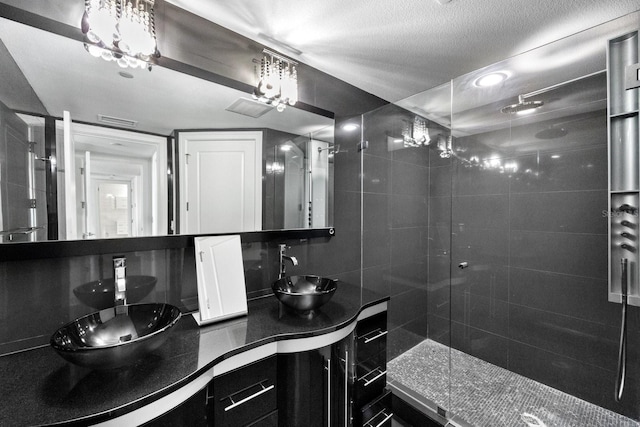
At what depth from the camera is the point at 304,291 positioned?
5.95ft

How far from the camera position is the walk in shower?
6.24ft

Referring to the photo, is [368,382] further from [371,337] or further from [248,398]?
[248,398]

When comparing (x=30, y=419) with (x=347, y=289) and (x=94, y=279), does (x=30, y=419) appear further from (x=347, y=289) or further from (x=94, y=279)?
(x=347, y=289)

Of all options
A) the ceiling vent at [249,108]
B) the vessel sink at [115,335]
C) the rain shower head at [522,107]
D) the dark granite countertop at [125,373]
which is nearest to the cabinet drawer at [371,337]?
the dark granite countertop at [125,373]

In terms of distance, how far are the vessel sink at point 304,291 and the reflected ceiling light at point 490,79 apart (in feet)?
6.34

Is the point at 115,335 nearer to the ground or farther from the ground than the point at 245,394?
farther from the ground

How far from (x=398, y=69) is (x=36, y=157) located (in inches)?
85.6

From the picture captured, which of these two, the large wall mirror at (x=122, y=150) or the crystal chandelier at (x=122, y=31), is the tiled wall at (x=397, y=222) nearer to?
the large wall mirror at (x=122, y=150)

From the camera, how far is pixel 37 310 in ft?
3.76

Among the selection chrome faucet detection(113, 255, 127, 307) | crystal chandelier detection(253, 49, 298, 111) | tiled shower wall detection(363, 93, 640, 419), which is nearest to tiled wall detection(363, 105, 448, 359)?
tiled shower wall detection(363, 93, 640, 419)

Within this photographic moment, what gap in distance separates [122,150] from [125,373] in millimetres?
978

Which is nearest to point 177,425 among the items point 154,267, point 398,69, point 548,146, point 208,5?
point 154,267

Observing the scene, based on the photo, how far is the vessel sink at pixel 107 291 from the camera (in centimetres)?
124

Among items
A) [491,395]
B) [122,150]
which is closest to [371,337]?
[491,395]
